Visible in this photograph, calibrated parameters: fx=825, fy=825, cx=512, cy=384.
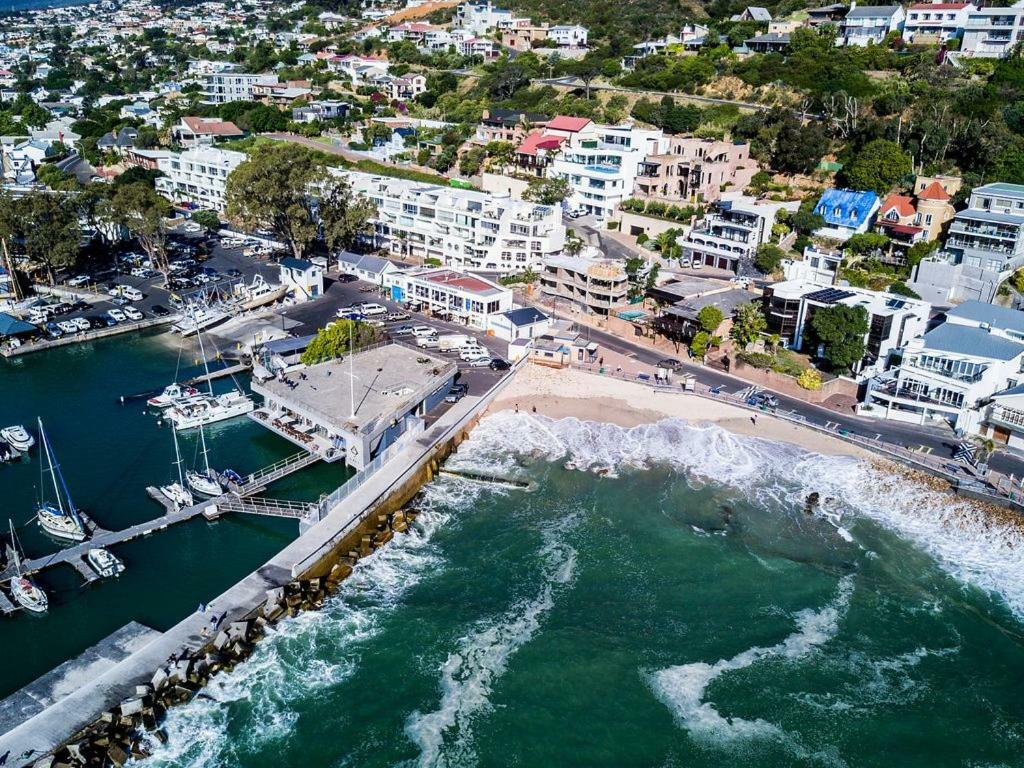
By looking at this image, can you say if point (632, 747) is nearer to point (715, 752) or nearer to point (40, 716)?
point (715, 752)

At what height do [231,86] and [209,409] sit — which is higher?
[231,86]

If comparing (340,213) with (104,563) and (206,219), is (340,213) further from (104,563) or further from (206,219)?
(104,563)

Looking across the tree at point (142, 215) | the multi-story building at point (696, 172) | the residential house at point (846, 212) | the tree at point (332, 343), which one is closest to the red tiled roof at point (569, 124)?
the multi-story building at point (696, 172)

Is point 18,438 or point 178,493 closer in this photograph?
point 178,493

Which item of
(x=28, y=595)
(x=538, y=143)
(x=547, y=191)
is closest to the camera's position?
(x=28, y=595)

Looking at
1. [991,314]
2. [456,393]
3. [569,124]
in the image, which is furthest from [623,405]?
[569,124]

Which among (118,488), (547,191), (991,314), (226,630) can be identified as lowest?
(118,488)
